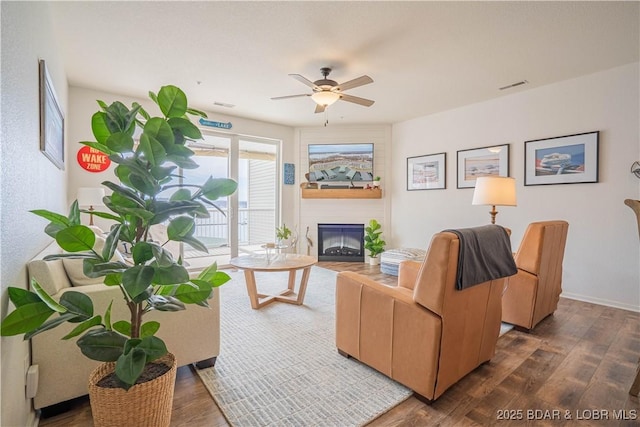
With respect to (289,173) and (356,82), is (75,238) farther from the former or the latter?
(289,173)

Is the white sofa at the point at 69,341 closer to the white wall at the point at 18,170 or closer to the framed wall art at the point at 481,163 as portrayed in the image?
the white wall at the point at 18,170

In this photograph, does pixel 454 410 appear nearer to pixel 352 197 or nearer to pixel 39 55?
pixel 39 55

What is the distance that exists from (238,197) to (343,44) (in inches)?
131

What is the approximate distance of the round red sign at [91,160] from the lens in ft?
12.8

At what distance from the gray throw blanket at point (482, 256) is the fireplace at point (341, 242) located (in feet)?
12.4

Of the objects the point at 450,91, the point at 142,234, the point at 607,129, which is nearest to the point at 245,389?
the point at 142,234

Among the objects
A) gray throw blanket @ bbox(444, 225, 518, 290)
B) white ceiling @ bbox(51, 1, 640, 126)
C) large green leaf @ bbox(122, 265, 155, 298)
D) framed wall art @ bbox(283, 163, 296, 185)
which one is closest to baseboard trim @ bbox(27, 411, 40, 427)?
large green leaf @ bbox(122, 265, 155, 298)

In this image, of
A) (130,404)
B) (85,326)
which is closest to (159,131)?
(85,326)

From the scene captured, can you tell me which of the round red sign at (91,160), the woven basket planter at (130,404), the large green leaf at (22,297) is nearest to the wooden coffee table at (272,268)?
the woven basket planter at (130,404)

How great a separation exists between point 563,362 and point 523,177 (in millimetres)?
2546

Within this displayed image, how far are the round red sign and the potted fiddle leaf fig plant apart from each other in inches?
132

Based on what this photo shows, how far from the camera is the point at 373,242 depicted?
5.30m

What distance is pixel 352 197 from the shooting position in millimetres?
5566

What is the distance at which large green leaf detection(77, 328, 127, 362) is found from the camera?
1.14 metres
